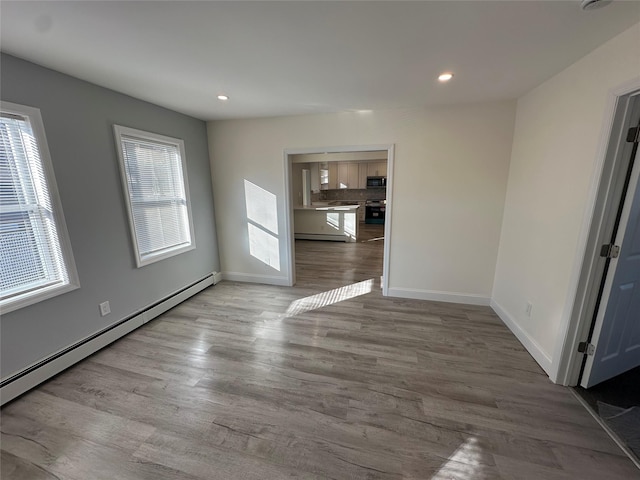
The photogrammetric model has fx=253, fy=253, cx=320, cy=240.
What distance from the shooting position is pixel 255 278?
4.04 meters

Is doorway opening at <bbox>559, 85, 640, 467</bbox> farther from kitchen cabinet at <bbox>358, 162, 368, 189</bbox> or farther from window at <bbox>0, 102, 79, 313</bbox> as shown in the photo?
kitchen cabinet at <bbox>358, 162, 368, 189</bbox>

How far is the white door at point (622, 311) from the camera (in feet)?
5.38

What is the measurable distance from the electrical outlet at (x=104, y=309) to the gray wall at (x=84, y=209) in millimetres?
41

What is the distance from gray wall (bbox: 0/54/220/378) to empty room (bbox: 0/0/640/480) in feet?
0.06

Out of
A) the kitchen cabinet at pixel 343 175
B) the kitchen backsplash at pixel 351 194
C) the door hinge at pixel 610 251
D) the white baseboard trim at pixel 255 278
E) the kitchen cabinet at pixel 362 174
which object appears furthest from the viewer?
the kitchen backsplash at pixel 351 194

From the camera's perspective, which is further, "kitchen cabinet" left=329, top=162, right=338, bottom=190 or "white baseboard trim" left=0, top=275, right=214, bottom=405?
"kitchen cabinet" left=329, top=162, right=338, bottom=190

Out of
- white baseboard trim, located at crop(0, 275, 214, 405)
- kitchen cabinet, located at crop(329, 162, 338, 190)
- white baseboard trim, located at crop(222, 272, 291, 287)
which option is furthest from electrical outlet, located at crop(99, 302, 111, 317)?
kitchen cabinet, located at crop(329, 162, 338, 190)

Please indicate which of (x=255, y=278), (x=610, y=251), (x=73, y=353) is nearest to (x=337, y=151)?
(x=255, y=278)

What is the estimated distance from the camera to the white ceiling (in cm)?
131

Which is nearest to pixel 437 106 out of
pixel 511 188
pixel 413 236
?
pixel 511 188

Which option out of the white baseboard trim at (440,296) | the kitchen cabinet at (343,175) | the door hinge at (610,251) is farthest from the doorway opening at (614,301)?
the kitchen cabinet at (343,175)

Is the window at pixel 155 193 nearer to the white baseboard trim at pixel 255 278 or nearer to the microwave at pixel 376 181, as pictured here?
the white baseboard trim at pixel 255 278

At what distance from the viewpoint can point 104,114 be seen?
236 cm

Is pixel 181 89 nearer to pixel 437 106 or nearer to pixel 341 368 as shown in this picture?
pixel 437 106
